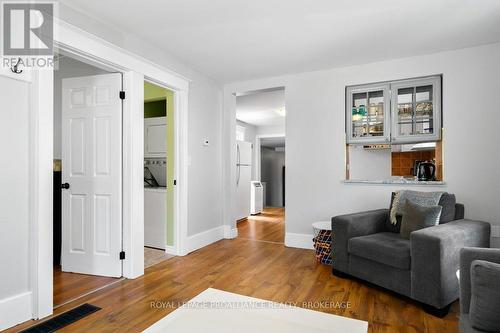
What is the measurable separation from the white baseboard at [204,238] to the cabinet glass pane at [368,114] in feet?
7.91

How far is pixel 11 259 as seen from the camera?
204cm

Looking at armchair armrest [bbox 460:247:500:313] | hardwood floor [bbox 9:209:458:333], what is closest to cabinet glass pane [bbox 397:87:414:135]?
hardwood floor [bbox 9:209:458:333]

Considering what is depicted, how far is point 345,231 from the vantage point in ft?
9.32

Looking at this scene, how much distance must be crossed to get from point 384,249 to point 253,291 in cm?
118

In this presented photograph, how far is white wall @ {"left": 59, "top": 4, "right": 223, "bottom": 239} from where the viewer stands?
358 cm

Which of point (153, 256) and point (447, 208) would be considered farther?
point (153, 256)

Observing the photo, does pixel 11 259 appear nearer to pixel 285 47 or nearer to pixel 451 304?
pixel 285 47

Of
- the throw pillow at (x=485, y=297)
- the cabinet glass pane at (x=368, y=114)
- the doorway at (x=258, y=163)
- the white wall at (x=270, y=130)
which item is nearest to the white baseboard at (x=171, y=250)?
the doorway at (x=258, y=163)

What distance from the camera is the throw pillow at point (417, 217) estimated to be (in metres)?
2.59

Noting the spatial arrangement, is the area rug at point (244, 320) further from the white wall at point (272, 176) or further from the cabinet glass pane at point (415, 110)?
the white wall at point (272, 176)

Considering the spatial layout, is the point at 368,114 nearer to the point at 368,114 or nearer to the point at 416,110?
the point at 368,114

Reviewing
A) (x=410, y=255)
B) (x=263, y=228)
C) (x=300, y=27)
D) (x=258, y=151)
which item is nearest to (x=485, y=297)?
(x=410, y=255)

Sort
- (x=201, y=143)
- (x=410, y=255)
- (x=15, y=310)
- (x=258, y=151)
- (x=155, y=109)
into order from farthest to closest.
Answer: (x=258, y=151) → (x=155, y=109) → (x=201, y=143) → (x=410, y=255) → (x=15, y=310)

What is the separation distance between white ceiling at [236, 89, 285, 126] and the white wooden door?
2.38m
